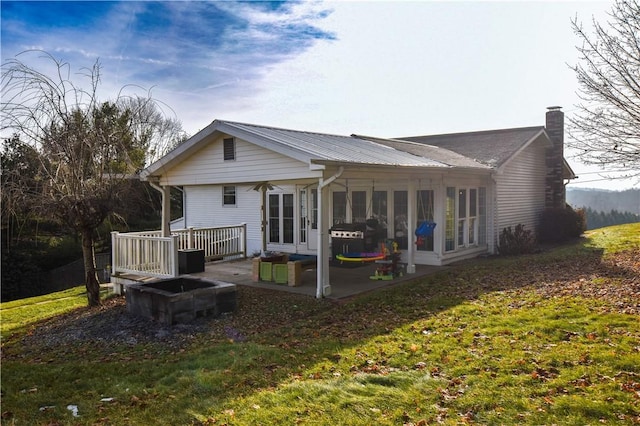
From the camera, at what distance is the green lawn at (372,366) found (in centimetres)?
420

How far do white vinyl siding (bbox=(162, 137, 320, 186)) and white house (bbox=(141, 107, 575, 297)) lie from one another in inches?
1.0

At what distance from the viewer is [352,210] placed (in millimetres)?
13727

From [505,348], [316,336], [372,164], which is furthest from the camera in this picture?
[372,164]

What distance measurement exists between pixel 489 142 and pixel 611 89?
20.8 feet

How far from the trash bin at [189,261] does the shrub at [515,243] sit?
917 centimetres

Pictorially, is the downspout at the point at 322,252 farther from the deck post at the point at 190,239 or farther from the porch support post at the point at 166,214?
the deck post at the point at 190,239

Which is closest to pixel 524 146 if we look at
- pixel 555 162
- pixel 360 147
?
pixel 555 162

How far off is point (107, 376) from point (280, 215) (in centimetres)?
979

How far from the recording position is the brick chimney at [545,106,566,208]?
18.1 m

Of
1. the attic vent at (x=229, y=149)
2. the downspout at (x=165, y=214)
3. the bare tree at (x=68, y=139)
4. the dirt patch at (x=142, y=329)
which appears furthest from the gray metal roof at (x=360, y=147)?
the dirt patch at (x=142, y=329)

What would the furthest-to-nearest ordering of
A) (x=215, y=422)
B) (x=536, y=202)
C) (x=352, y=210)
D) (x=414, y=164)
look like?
(x=536, y=202) → (x=352, y=210) → (x=414, y=164) → (x=215, y=422)

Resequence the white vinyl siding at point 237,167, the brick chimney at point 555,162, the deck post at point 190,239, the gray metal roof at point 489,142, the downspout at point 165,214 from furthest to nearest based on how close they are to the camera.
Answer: the brick chimney at point 555,162 < the gray metal roof at point 489,142 < the deck post at point 190,239 < the downspout at point 165,214 < the white vinyl siding at point 237,167

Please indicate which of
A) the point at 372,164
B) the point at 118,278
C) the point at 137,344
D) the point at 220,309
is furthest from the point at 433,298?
the point at 118,278

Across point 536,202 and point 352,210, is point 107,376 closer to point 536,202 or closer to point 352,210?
point 352,210
